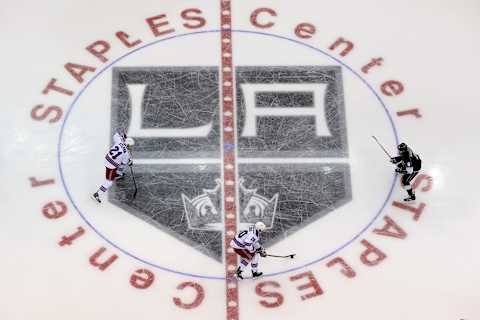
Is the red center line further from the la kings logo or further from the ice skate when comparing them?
the ice skate

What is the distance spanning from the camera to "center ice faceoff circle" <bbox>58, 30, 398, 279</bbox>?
675cm

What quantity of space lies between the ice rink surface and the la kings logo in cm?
2

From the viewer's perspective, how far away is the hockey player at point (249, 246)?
588cm

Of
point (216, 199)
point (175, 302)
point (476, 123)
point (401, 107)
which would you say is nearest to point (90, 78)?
point (216, 199)

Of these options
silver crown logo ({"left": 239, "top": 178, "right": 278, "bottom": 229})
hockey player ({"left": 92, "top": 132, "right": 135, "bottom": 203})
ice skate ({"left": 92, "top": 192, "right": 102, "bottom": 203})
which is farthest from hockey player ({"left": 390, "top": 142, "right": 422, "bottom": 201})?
ice skate ({"left": 92, "top": 192, "right": 102, "bottom": 203})

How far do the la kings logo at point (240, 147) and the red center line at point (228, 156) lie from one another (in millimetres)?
68

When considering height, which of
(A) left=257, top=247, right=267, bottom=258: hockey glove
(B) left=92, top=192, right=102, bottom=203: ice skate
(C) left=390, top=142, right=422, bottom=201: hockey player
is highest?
(C) left=390, top=142, right=422, bottom=201: hockey player

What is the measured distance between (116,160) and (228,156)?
4.17 ft

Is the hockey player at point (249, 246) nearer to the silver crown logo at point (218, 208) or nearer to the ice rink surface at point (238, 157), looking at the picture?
the ice rink surface at point (238, 157)

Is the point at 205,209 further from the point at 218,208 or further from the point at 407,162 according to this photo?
the point at 407,162

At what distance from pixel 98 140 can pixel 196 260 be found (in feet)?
5.97

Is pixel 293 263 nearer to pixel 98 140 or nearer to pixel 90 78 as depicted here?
pixel 98 140

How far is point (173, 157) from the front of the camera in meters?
7.25

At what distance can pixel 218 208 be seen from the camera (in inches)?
271
